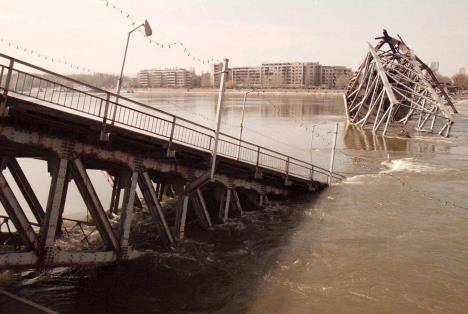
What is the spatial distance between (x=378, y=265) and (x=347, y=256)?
3.84 feet

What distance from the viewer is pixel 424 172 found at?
31.0 m

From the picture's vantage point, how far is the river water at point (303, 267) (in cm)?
1167

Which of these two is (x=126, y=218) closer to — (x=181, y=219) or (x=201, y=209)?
(x=181, y=219)

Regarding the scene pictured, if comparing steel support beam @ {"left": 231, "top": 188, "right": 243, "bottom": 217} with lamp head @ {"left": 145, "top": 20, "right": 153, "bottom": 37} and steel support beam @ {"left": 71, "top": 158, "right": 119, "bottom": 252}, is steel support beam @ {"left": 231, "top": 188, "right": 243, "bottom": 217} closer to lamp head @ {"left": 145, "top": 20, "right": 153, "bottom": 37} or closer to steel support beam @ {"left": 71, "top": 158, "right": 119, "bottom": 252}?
steel support beam @ {"left": 71, "top": 158, "right": 119, "bottom": 252}

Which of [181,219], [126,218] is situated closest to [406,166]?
[181,219]

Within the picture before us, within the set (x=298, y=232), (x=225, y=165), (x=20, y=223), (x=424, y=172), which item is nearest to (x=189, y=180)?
(x=225, y=165)

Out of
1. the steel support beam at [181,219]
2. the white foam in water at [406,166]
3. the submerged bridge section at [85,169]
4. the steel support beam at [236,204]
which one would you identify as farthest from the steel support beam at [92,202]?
the white foam in water at [406,166]

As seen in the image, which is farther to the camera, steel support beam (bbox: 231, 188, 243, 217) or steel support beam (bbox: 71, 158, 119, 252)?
steel support beam (bbox: 231, 188, 243, 217)

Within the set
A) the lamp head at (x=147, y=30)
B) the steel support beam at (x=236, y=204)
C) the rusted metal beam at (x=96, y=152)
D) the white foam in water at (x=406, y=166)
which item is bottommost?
the steel support beam at (x=236, y=204)

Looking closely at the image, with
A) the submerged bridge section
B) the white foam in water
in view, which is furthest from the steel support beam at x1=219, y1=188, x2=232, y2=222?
the white foam in water

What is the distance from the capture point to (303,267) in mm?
14180

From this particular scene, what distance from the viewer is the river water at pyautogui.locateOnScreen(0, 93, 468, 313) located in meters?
11.7

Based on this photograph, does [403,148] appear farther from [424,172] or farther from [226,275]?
[226,275]

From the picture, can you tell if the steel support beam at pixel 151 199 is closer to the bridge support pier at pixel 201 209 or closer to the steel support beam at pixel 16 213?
the bridge support pier at pixel 201 209
